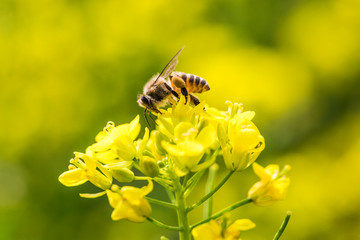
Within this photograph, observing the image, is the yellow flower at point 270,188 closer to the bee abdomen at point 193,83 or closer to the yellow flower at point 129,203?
the yellow flower at point 129,203

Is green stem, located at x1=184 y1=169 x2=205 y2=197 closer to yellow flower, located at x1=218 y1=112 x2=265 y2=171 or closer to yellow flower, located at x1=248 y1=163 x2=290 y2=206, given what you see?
yellow flower, located at x1=218 y1=112 x2=265 y2=171

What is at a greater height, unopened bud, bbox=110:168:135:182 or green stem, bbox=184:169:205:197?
unopened bud, bbox=110:168:135:182

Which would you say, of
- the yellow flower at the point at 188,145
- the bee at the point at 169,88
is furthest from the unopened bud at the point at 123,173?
the bee at the point at 169,88

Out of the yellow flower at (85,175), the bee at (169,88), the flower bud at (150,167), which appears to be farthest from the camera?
the bee at (169,88)

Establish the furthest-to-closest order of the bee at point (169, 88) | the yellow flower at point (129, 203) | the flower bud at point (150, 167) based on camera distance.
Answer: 1. the bee at point (169, 88)
2. the flower bud at point (150, 167)
3. the yellow flower at point (129, 203)

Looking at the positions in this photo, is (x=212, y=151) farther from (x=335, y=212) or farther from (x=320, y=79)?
(x=320, y=79)

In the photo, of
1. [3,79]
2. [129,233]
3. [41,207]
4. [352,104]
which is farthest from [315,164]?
[3,79]

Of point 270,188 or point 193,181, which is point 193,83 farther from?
point 270,188

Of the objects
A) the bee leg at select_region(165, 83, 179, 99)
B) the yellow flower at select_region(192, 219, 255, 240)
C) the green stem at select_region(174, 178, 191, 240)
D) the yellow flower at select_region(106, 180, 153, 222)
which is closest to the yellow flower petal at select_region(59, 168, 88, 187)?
the yellow flower at select_region(106, 180, 153, 222)
